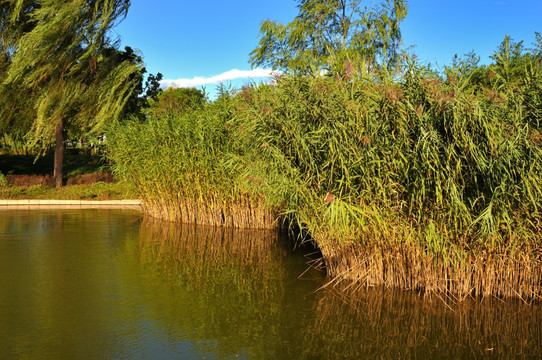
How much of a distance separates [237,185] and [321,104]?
5148 millimetres

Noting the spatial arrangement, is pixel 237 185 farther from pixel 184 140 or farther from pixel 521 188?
pixel 521 188

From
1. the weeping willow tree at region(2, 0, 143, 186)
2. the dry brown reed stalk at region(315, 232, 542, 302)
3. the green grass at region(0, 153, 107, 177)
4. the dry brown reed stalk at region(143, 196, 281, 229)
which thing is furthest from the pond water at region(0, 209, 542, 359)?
the green grass at region(0, 153, 107, 177)

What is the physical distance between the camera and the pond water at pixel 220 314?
517 centimetres

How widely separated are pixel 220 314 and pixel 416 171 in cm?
306

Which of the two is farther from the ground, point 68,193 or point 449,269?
point 68,193

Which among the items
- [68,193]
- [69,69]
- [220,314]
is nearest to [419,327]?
[220,314]

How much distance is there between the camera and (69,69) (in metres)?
21.6

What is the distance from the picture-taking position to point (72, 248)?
1029cm

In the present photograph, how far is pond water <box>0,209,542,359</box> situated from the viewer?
5168mm

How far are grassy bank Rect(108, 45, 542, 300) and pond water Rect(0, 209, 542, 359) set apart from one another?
53cm

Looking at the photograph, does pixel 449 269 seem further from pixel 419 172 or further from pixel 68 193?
pixel 68 193

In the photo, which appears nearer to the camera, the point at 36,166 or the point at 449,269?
the point at 449,269

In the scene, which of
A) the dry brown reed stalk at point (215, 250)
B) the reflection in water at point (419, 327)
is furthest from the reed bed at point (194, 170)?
the reflection in water at point (419, 327)

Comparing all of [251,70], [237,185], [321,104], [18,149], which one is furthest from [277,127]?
[18,149]
